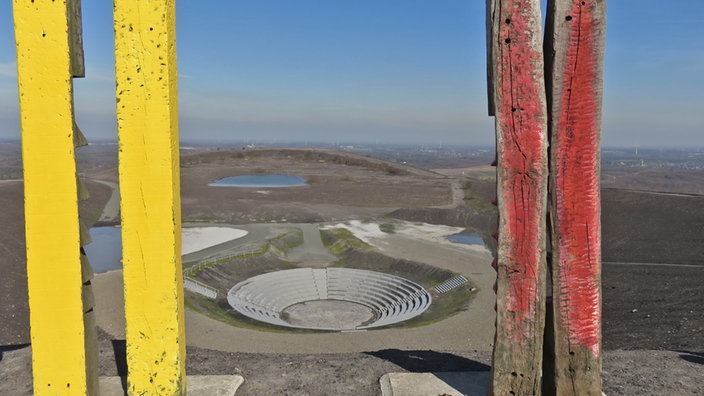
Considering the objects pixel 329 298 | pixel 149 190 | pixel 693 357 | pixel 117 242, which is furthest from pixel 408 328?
pixel 117 242

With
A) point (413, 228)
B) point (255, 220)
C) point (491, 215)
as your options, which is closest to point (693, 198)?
point (491, 215)

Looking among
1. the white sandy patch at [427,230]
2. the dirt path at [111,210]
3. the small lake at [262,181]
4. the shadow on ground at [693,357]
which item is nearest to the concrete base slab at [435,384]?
the shadow on ground at [693,357]

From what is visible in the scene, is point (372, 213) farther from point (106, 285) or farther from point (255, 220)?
point (106, 285)

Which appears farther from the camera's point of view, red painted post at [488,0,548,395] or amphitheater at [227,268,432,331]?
amphitheater at [227,268,432,331]

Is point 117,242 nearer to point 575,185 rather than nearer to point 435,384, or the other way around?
point 435,384

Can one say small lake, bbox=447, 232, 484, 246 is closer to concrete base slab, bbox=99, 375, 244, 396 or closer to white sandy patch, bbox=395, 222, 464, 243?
white sandy patch, bbox=395, 222, 464, 243

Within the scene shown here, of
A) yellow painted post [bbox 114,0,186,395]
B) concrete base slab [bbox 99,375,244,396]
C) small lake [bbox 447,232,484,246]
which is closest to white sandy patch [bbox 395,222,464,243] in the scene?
small lake [bbox 447,232,484,246]
